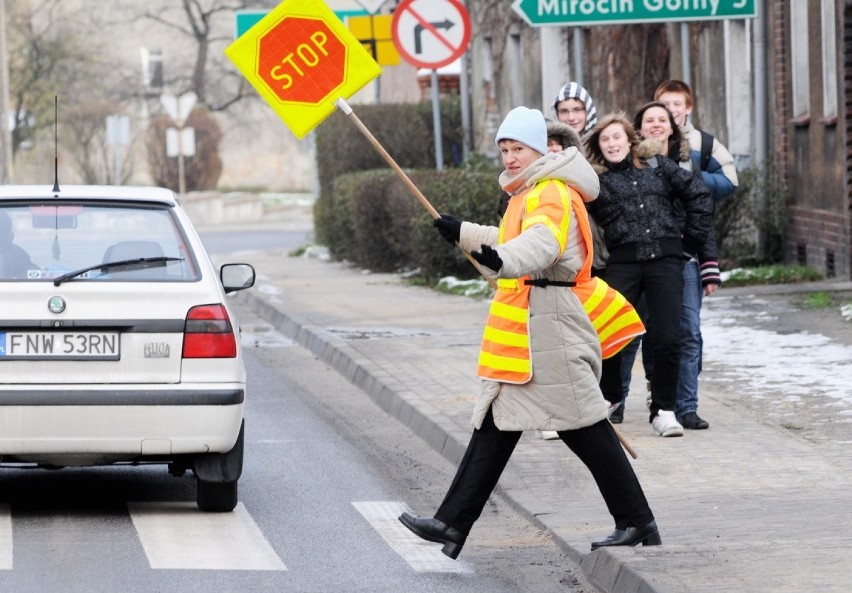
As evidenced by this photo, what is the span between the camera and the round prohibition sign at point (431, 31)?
1728cm

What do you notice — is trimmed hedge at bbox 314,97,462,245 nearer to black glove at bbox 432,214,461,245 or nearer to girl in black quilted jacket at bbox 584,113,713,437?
girl in black quilted jacket at bbox 584,113,713,437

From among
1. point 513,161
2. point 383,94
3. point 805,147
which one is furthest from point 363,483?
point 383,94

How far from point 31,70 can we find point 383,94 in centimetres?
1463

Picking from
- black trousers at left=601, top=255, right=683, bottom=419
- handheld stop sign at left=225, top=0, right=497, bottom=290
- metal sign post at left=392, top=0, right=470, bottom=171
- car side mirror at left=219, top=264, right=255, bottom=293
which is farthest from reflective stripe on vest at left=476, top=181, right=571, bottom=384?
metal sign post at left=392, top=0, right=470, bottom=171

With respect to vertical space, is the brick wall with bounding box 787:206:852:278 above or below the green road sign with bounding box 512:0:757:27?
below

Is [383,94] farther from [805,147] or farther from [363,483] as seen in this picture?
[363,483]

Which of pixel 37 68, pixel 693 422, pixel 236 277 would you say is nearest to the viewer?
pixel 236 277

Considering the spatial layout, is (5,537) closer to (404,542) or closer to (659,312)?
(404,542)

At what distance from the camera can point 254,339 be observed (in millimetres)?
16953

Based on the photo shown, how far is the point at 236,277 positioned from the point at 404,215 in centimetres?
1310

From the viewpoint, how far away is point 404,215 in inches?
868

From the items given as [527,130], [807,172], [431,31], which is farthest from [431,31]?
[527,130]

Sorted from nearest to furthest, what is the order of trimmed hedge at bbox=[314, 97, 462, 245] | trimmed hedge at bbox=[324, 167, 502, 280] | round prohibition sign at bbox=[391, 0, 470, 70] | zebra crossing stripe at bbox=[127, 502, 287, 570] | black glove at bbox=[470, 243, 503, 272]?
1. black glove at bbox=[470, 243, 503, 272]
2. zebra crossing stripe at bbox=[127, 502, 287, 570]
3. round prohibition sign at bbox=[391, 0, 470, 70]
4. trimmed hedge at bbox=[324, 167, 502, 280]
5. trimmed hedge at bbox=[314, 97, 462, 245]

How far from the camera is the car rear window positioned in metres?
8.05
